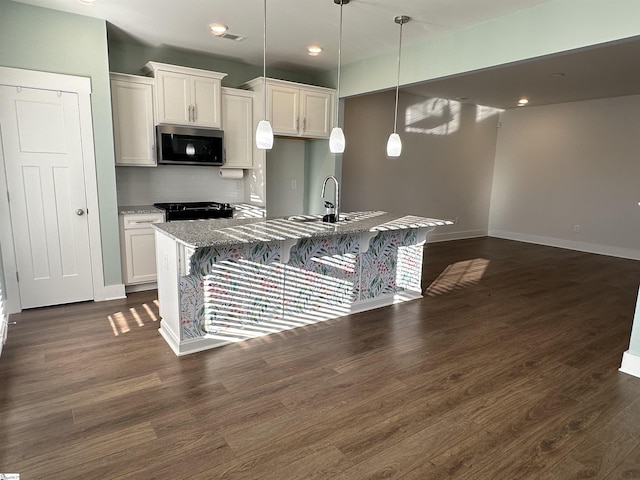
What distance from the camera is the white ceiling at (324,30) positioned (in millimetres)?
3203

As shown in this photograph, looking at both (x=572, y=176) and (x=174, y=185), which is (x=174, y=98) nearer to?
(x=174, y=185)

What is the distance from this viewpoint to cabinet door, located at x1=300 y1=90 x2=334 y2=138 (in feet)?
16.3

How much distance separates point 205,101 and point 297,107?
113cm

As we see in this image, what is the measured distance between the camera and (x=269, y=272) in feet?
10.3

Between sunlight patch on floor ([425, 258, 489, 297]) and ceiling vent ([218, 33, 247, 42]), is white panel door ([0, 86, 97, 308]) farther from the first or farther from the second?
sunlight patch on floor ([425, 258, 489, 297])

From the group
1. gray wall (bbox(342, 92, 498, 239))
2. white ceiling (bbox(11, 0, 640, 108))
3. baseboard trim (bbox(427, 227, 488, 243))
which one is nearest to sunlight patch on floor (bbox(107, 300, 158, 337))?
white ceiling (bbox(11, 0, 640, 108))

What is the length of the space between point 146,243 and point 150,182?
0.85 meters

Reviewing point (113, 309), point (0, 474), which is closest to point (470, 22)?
point (113, 309)

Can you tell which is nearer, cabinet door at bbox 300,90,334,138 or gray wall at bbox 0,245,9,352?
gray wall at bbox 0,245,9,352

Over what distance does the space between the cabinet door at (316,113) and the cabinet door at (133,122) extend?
5.87 ft

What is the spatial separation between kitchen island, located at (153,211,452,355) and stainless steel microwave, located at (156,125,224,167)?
1301mm

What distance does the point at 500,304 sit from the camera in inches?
161

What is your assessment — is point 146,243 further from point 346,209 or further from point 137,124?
point 346,209

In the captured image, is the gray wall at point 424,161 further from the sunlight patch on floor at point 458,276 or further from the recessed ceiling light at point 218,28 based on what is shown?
the recessed ceiling light at point 218,28
